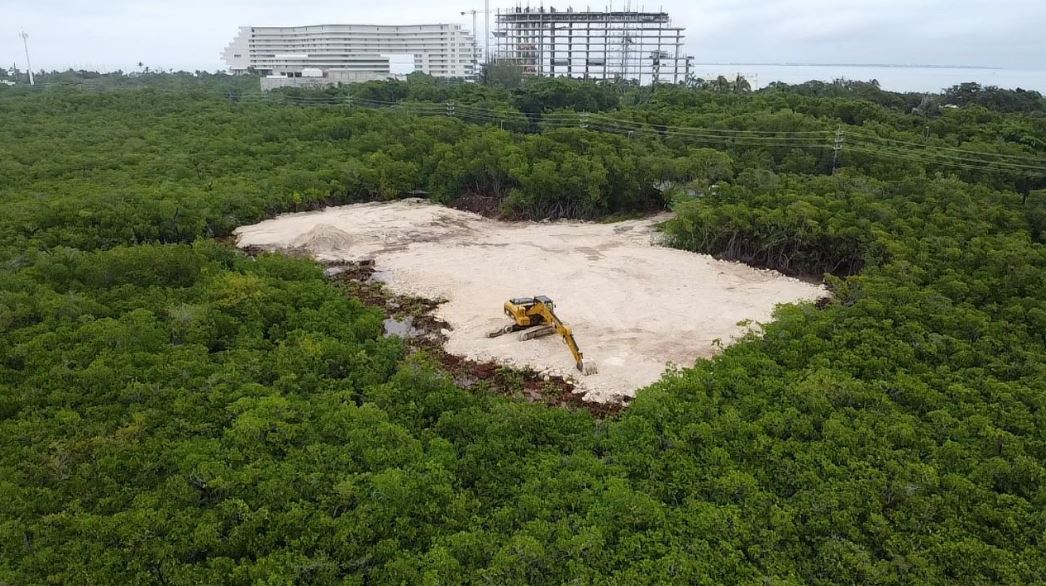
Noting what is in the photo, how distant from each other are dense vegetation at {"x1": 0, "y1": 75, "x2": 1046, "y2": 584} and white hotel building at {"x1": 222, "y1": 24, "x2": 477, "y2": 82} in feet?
366

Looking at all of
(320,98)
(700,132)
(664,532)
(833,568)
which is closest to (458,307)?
(664,532)

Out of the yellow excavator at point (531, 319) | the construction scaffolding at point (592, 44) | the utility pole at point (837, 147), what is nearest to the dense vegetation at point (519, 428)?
the yellow excavator at point (531, 319)

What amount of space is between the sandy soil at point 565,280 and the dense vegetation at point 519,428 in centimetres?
251

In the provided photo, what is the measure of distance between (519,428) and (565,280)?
14.3m

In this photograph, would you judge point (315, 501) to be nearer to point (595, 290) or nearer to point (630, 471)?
point (630, 471)

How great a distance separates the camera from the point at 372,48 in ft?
455

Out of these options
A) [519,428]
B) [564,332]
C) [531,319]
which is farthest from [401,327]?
[519,428]

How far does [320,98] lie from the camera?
7850cm

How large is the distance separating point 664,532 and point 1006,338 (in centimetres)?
1455

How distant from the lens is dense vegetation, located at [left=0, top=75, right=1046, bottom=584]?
12.5 m

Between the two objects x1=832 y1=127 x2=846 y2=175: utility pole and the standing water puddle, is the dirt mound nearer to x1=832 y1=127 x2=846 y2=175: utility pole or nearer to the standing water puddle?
the standing water puddle

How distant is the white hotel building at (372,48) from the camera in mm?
137250

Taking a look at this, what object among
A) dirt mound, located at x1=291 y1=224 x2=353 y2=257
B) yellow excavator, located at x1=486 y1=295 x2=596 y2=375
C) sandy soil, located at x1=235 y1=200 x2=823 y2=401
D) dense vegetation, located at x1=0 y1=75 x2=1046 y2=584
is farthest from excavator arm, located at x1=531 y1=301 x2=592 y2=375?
dirt mound, located at x1=291 y1=224 x2=353 y2=257

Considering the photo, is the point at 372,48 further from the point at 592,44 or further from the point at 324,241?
the point at 324,241
